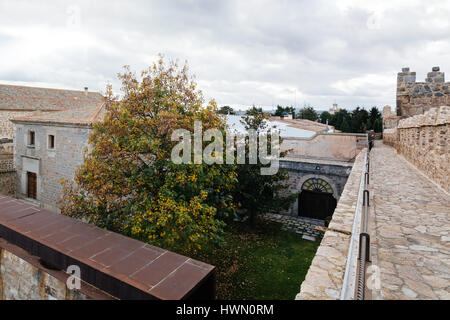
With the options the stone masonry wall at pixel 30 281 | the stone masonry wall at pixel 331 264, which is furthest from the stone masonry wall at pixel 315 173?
the stone masonry wall at pixel 30 281

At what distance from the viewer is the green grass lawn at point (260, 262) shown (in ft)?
29.1

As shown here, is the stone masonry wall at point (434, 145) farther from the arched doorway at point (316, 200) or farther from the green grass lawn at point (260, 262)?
the arched doorway at point (316, 200)

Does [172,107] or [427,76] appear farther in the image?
[427,76]

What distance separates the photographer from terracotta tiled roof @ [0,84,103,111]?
23.2m

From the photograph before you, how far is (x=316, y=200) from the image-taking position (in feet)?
55.0

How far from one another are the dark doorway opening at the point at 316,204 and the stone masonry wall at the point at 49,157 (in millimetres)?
13192

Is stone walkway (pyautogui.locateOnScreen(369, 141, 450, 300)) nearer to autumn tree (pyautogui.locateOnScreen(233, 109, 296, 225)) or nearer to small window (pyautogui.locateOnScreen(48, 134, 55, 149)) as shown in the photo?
autumn tree (pyautogui.locateOnScreen(233, 109, 296, 225))

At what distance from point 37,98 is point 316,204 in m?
26.7

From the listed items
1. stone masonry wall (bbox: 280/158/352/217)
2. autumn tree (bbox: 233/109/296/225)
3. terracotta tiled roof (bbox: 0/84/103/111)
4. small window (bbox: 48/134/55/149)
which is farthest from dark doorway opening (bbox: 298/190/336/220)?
terracotta tiled roof (bbox: 0/84/103/111)

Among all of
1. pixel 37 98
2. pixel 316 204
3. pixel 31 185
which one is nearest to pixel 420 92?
pixel 316 204
